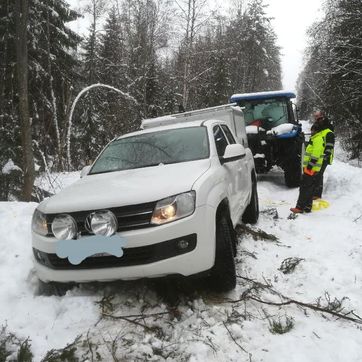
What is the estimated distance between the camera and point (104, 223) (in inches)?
131

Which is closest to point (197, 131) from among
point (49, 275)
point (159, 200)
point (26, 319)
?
point (159, 200)

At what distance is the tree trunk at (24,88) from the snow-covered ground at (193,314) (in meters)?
3.72

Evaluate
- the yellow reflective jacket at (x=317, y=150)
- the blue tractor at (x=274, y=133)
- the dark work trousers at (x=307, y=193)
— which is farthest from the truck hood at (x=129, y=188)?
the blue tractor at (x=274, y=133)

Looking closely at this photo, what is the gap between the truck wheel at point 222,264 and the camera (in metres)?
3.65

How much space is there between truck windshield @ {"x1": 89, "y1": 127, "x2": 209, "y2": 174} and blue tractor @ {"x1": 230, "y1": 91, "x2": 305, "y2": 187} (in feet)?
19.3

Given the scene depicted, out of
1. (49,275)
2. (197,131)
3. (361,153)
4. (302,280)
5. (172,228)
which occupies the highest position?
(197,131)

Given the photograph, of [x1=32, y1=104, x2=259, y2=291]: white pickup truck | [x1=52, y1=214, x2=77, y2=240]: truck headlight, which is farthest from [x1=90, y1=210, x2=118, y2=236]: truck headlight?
[x1=52, y1=214, x2=77, y2=240]: truck headlight

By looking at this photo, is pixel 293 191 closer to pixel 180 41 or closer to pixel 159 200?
pixel 159 200

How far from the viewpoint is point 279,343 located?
10.1ft

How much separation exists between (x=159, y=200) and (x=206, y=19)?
67.6ft

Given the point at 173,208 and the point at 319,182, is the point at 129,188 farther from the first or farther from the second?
the point at 319,182

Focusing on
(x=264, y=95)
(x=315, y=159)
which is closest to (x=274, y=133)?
(x=264, y=95)

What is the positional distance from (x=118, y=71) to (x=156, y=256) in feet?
89.4

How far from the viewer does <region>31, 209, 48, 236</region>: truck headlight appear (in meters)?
3.62
